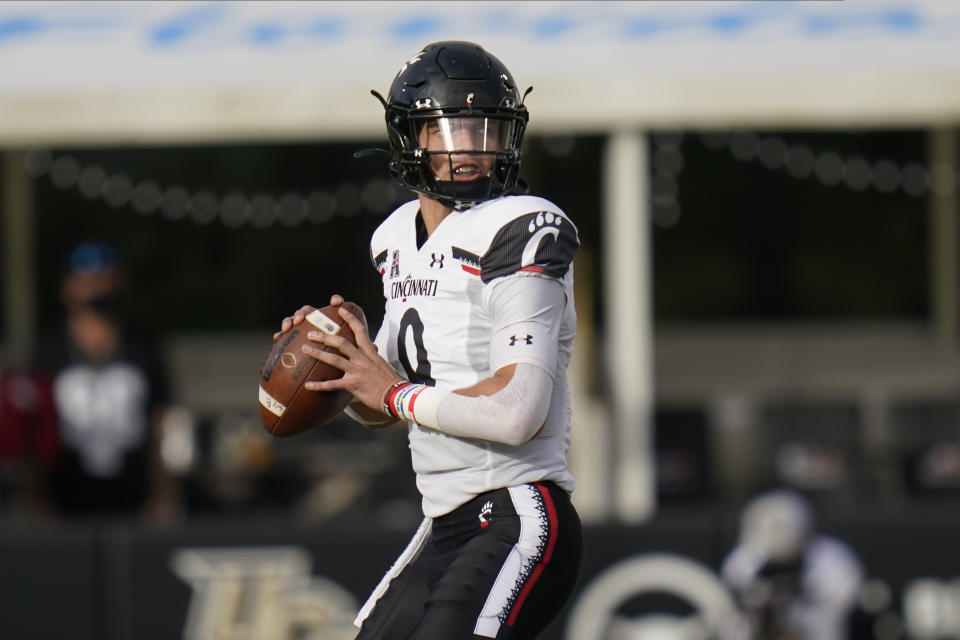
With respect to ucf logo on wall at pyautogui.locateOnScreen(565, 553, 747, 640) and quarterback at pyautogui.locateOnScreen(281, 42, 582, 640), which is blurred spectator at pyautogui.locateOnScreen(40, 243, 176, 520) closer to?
ucf logo on wall at pyautogui.locateOnScreen(565, 553, 747, 640)

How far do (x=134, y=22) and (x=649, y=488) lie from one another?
3.93 meters

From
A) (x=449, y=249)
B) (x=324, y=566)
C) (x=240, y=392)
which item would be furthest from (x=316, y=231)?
(x=449, y=249)

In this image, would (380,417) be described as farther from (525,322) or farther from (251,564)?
(251,564)

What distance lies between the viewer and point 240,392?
1065 centimetres

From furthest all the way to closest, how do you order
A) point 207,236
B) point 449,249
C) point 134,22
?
point 207,236
point 134,22
point 449,249

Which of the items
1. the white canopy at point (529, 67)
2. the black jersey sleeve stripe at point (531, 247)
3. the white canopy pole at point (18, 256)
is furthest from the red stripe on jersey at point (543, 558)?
the white canopy pole at point (18, 256)

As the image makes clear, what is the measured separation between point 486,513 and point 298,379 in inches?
22.6

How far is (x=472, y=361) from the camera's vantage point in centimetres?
359

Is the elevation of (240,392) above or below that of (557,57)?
below

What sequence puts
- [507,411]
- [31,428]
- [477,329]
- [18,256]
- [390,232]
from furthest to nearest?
1. [18,256]
2. [31,428]
3. [390,232]
4. [477,329]
5. [507,411]

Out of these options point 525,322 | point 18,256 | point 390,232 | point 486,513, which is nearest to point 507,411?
point 525,322

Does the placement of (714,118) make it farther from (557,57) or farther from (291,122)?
(291,122)

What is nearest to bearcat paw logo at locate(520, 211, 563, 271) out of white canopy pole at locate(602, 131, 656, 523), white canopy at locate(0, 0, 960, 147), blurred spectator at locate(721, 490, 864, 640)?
blurred spectator at locate(721, 490, 864, 640)

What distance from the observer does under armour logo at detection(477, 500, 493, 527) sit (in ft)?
11.7
